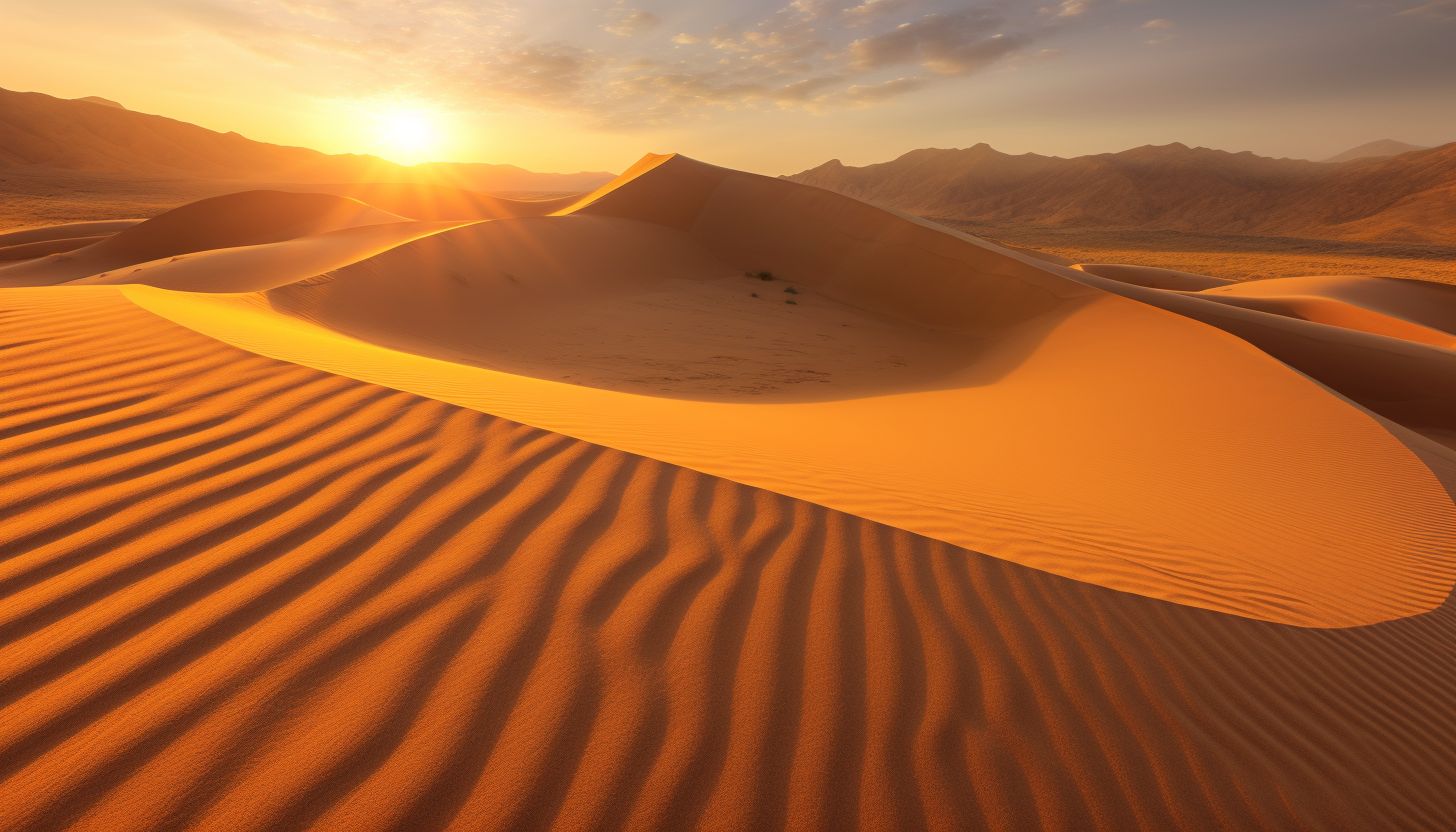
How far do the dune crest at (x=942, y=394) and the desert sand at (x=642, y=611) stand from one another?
0.06 meters

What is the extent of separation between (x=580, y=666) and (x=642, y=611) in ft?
0.94

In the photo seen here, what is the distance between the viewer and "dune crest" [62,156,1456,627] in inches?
131

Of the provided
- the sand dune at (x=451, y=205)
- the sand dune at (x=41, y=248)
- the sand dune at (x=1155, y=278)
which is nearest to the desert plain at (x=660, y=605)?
the sand dune at (x=1155, y=278)

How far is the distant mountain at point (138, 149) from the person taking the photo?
220 feet

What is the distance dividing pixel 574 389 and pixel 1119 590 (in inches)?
165

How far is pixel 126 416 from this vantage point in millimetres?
2787

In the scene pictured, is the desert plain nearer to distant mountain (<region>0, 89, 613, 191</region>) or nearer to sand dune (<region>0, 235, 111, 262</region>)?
sand dune (<region>0, 235, 111, 262</region>)

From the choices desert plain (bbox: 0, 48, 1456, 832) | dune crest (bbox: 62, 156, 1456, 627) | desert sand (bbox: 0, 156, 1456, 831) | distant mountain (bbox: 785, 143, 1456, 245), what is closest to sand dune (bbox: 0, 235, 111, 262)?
dune crest (bbox: 62, 156, 1456, 627)

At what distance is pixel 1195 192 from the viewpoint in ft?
255

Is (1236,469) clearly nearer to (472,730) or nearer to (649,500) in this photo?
(649,500)

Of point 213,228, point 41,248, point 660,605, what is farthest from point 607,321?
point 41,248

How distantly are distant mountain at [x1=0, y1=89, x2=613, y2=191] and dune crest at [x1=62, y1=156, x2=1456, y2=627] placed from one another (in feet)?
165

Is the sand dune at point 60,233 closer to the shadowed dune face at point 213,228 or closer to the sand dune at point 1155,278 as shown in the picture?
the shadowed dune face at point 213,228

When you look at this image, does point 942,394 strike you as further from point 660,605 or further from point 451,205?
point 451,205
